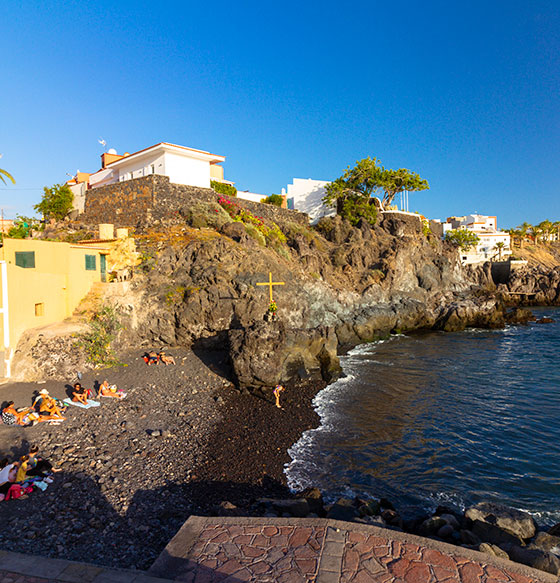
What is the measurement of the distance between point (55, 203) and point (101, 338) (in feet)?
86.6

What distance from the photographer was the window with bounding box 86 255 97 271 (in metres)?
23.7

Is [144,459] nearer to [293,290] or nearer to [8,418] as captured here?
[8,418]

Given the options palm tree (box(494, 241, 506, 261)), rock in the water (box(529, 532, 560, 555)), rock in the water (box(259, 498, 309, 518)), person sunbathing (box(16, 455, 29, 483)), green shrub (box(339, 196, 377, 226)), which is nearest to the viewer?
rock in the water (box(529, 532, 560, 555))

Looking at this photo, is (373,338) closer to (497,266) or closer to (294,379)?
(294,379)

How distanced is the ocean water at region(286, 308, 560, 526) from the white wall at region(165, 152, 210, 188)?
2331 centimetres

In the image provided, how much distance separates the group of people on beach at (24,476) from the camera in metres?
9.62

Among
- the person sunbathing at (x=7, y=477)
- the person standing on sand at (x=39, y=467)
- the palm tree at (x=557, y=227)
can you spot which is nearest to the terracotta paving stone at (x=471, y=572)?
the person standing on sand at (x=39, y=467)

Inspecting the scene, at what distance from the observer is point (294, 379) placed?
21.4 metres

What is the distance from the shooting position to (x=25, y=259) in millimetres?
19828

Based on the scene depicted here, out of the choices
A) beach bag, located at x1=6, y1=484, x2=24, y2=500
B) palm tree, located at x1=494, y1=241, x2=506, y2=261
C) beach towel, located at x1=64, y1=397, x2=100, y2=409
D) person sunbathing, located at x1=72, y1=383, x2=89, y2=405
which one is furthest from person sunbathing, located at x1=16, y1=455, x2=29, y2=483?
palm tree, located at x1=494, y1=241, x2=506, y2=261

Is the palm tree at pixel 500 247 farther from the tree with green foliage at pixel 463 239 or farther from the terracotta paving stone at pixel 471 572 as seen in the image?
the terracotta paving stone at pixel 471 572

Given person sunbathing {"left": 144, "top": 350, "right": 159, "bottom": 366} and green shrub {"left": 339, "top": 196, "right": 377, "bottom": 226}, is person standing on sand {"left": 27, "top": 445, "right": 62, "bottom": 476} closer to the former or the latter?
person sunbathing {"left": 144, "top": 350, "right": 159, "bottom": 366}

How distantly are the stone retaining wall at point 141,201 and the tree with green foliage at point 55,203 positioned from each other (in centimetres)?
435

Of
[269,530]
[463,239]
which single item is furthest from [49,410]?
[463,239]
